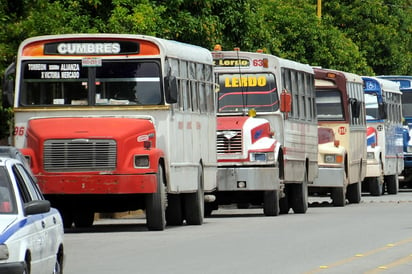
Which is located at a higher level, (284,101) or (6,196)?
(284,101)

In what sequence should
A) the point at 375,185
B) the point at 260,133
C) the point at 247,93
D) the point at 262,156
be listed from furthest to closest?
the point at 375,185 < the point at 247,93 < the point at 260,133 < the point at 262,156

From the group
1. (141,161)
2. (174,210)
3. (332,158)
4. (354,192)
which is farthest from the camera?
(354,192)

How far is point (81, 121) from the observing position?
23562 millimetres

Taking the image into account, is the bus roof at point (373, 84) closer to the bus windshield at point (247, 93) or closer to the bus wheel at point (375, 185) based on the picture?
the bus wheel at point (375, 185)

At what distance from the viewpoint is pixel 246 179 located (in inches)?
1157

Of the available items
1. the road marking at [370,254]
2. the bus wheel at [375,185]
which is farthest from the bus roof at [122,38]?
the bus wheel at [375,185]

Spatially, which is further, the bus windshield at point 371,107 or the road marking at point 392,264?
the bus windshield at point 371,107

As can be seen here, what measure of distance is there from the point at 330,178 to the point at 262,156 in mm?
6528

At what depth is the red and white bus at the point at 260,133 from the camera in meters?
29.5

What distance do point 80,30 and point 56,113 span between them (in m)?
11.2

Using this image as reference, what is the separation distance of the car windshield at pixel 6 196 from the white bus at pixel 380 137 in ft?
100

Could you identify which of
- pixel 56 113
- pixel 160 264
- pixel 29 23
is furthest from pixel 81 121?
pixel 160 264

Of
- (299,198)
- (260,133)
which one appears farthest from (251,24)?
(260,133)

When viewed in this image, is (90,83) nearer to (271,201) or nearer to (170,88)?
(170,88)
